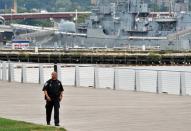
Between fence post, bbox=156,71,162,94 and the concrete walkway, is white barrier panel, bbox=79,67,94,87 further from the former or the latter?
Result: fence post, bbox=156,71,162,94

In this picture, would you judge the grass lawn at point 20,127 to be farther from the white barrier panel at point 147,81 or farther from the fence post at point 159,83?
the white barrier panel at point 147,81

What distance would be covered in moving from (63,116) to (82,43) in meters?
128

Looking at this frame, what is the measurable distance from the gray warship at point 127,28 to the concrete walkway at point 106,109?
9655 cm

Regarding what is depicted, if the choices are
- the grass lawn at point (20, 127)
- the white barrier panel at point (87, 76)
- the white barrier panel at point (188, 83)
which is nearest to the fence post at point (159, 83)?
the white barrier panel at point (188, 83)

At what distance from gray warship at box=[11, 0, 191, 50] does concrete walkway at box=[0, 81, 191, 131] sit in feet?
317

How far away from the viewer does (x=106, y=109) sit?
93.0 ft

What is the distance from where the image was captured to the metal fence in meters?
38.0

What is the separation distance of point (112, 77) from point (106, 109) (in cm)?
1353

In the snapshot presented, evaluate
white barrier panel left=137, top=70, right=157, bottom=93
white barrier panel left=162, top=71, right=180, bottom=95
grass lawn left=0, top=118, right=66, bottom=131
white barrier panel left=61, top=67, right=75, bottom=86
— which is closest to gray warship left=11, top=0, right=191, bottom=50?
white barrier panel left=61, top=67, right=75, bottom=86

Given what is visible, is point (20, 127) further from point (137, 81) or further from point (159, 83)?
point (137, 81)

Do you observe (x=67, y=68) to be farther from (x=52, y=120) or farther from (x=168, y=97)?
(x=52, y=120)

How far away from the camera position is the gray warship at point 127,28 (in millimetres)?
140625

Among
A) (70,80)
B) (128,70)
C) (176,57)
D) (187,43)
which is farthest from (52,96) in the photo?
(187,43)

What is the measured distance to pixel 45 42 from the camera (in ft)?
558
